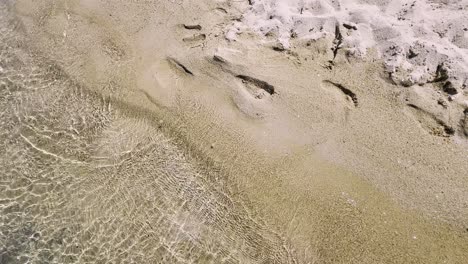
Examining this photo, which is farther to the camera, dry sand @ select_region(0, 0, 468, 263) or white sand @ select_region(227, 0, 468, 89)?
white sand @ select_region(227, 0, 468, 89)

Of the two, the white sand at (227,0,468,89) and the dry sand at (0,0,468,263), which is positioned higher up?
the white sand at (227,0,468,89)

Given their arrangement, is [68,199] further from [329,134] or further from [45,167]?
[329,134]

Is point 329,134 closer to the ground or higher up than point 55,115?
higher up

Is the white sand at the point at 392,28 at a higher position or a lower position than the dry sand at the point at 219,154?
higher

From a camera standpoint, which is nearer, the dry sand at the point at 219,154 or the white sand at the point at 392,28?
the dry sand at the point at 219,154

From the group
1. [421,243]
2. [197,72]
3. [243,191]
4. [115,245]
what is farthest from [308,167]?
[115,245]

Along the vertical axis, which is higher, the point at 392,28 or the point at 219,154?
the point at 392,28

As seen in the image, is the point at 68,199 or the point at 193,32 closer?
the point at 68,199

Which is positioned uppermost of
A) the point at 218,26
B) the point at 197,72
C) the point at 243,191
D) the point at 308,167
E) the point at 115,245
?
the point at 218,26
